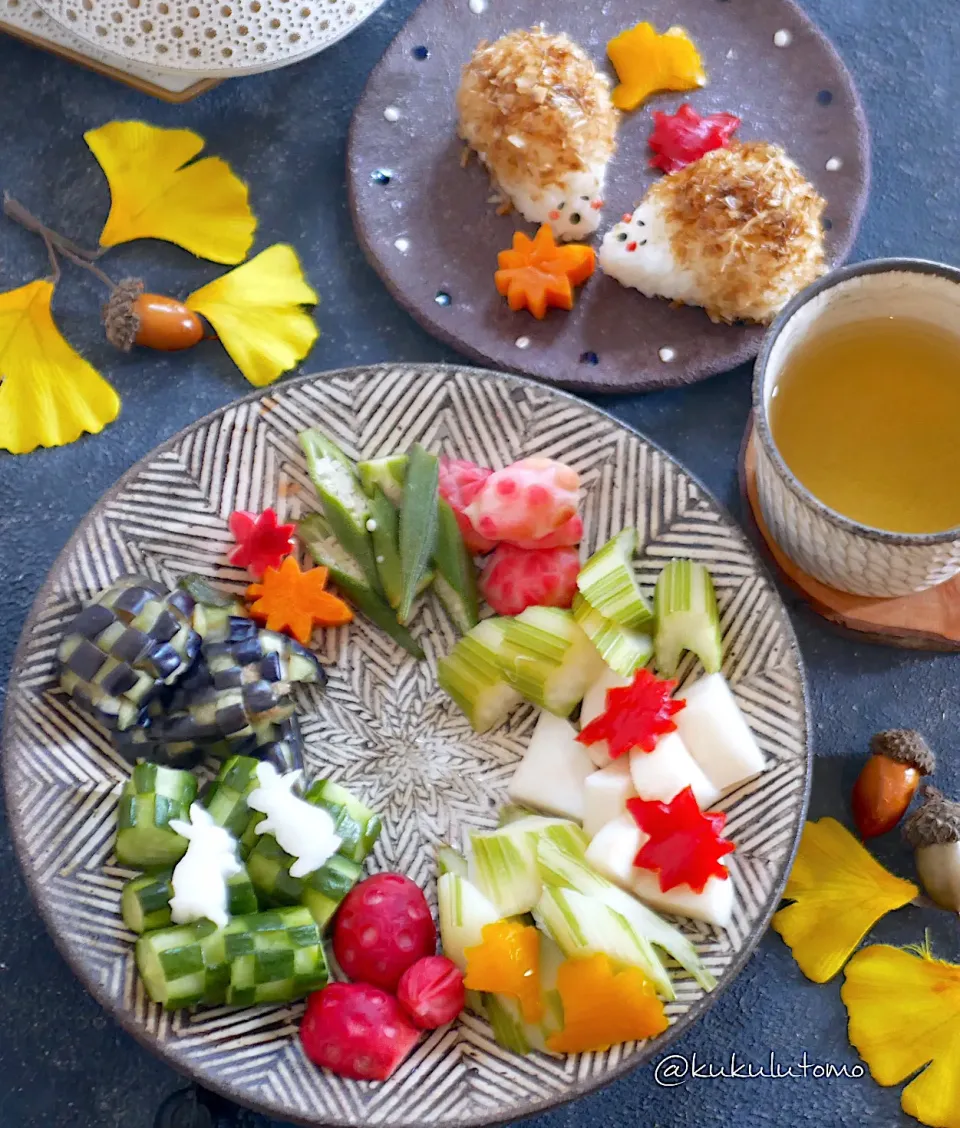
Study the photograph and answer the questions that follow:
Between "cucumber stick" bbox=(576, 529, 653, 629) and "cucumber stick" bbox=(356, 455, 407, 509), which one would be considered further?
"cucumber stick" bbox=(356, 455, 407, 509)

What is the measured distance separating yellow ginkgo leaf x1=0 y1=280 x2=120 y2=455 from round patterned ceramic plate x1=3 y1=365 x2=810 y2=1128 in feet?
0.88

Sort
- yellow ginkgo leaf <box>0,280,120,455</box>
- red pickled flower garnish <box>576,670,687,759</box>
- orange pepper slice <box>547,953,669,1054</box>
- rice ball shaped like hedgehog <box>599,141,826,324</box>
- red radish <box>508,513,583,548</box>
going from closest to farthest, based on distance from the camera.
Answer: orange pepper slice <box>547,953,669,1054</box>, red pickled flower garnish <box>576,670,687,759</box>, red radish <box>508,513,583,548</box>, rice ball shaped like hedgehog <box>599,141,826,324</box>, yellow ginkgo leaf <box>0,280,120,455</box>

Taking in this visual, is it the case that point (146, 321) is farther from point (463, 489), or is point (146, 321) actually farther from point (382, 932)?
point (382, 932)

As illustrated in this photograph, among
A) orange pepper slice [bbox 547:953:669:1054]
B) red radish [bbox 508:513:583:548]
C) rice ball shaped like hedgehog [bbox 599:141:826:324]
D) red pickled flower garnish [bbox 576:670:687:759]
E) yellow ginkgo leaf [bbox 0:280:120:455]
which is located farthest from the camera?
yellow ginkgo leaf [bbox 0:280:120:455]

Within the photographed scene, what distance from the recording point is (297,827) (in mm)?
1139

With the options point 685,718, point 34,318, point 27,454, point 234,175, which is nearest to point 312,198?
point 234,175

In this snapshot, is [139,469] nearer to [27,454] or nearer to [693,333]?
[27,454]

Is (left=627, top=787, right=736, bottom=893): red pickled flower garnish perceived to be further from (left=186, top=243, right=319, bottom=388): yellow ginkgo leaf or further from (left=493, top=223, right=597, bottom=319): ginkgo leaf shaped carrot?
(left=186, top=243, right=319, bottom=388): yellow ginkgo leaf

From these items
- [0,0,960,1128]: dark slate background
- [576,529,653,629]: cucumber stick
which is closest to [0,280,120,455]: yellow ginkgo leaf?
[0,0,960,1128]: dark slate background

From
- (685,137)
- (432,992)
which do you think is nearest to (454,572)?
(432,992)

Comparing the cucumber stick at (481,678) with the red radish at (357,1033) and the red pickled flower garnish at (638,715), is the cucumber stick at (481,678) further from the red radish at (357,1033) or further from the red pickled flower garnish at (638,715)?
the red radish at (357,1033)

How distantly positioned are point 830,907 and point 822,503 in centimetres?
47

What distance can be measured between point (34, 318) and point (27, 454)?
18 centimetres

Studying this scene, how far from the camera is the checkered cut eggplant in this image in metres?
1.17
